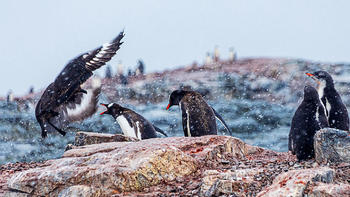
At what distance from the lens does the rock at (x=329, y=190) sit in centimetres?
309

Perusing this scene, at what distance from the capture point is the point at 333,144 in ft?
14.2

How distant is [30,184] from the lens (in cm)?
437

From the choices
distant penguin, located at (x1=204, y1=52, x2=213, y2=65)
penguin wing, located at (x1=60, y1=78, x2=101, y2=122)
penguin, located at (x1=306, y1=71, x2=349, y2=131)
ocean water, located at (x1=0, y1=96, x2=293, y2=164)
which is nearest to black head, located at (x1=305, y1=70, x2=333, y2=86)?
penguin, located at (x1=306, y1=71, x2=349, y2=131)

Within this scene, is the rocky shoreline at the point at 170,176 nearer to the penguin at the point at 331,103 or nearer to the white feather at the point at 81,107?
the penguin at the point at 331,103

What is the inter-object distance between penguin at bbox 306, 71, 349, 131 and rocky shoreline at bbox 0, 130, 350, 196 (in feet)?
8.40

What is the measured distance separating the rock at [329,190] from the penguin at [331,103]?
3.90 m

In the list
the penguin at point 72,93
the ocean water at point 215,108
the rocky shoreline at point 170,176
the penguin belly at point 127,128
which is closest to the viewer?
the rocky shoreline at point 170,176

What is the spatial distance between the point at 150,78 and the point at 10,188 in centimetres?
3070

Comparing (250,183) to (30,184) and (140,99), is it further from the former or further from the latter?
(140,99)

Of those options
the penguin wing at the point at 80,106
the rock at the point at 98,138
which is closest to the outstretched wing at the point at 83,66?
the penguin wing at the point at 80,106

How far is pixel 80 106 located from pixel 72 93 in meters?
0.70

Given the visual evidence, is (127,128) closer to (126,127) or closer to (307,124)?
(126,127)

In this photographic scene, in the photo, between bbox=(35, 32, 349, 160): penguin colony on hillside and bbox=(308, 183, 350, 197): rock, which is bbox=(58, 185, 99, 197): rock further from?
bbox=(35, 32, 349, 160): penguin colony on hillside

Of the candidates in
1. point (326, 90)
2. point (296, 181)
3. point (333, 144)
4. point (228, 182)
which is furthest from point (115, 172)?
point (326, 90)
